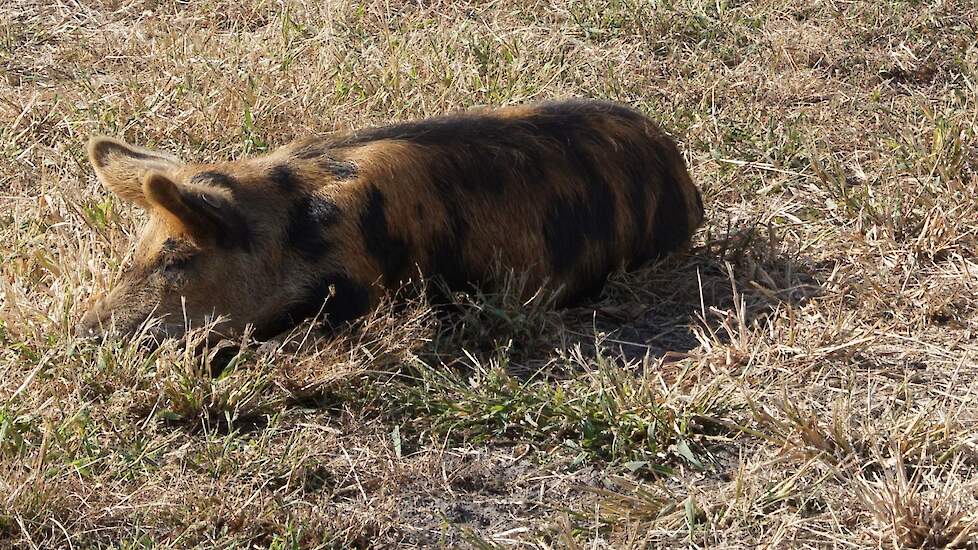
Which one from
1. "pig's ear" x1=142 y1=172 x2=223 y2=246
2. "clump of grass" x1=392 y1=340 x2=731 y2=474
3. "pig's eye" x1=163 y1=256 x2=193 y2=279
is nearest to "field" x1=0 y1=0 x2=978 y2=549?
"clump of grass" x1=392 y1=340 x2=731 y2=474

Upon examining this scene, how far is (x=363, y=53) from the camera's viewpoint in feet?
27.9

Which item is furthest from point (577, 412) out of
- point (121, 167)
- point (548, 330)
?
point (121, 167)

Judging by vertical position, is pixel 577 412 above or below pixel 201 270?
below

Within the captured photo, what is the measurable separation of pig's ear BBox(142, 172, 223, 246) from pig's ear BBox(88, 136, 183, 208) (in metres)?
0.25

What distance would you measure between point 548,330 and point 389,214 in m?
0.84

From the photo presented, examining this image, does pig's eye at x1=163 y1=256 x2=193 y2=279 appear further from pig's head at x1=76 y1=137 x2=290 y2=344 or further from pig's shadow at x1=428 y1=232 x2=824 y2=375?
pig's shadow at x1=428 y1=232 x2=824 y2=375

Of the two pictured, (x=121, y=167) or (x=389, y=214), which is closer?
(x=389, y=214)

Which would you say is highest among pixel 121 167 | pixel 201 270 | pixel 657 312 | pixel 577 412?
pixel 121 167

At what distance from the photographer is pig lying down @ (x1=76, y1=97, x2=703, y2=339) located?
5.55 metres

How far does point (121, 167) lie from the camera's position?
5.93 m

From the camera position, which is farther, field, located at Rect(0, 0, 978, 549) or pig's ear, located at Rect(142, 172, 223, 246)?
pig's ear, located at Rect(142, 172, 223, 246)

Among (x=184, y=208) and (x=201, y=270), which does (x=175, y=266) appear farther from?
(x=184, y=208)

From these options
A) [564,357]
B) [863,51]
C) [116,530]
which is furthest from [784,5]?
[116,530]

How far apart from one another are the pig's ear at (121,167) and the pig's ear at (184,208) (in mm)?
250
